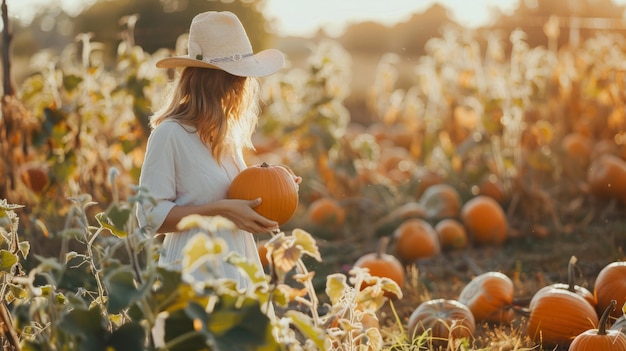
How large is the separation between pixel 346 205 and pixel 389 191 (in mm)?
448

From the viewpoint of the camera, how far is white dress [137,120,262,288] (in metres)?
2.68

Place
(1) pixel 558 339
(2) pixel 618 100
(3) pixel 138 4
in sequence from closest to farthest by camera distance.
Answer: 1. (1) pixel 558 339
2. (2) pixel 618 100
3. (3) pixel 138 4

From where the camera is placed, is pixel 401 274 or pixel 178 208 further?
pixel 401 274

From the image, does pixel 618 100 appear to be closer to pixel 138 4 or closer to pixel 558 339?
pixel 558 339

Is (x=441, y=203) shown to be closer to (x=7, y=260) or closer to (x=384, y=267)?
(x=384, y=267)

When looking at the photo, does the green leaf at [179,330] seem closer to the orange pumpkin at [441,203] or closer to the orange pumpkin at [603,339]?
the orange pumpkin at [603,339]

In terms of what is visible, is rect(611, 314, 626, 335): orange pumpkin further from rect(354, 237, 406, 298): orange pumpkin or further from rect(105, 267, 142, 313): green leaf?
rect(105, 267, 142, 313): green leaf

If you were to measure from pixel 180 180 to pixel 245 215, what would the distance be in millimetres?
276

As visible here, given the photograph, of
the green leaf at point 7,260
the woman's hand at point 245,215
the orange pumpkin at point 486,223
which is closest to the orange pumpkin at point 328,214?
the orange pumpkin at point 486,223

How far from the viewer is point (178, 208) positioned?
2.67 metres

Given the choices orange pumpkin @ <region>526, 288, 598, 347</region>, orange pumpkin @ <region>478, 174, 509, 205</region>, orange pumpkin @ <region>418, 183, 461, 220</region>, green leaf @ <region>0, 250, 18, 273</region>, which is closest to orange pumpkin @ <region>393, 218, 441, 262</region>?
orange pumpkin @ <region>418, 183, 461, 220</region>

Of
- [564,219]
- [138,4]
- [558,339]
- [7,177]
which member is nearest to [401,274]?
[558,339]

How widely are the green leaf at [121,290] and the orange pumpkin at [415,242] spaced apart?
355 cm

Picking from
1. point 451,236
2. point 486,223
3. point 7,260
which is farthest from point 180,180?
point 486,223
